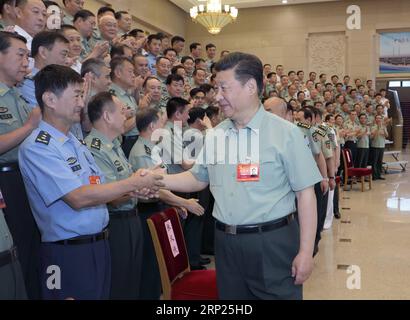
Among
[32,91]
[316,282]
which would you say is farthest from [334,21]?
[32,91]

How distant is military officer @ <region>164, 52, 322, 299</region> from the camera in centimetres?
178

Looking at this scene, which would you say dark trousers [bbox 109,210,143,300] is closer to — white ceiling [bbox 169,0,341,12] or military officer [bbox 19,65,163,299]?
military officer [bbox 19,65,163,299]

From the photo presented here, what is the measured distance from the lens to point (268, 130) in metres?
1.84

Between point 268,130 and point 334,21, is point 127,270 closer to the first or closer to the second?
point 268,130

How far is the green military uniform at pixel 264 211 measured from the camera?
1.78 metres

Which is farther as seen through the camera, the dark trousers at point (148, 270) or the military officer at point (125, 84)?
the military officer at point (125, 84)

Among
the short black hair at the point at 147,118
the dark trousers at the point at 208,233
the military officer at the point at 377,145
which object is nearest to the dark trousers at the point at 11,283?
the short black hair at the point at 147,118

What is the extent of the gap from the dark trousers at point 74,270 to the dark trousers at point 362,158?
8.96 metres

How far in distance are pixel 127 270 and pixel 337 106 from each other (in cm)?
925

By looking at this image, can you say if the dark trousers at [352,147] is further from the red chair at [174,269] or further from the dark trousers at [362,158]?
the red chair at [174,269]

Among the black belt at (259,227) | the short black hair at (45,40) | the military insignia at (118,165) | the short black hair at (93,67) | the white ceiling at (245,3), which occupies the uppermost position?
the white ceiling at (245,3)

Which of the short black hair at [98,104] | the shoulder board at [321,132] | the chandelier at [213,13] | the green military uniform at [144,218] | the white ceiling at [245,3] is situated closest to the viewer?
the short black hair at [98,104]

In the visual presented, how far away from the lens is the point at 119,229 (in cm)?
242

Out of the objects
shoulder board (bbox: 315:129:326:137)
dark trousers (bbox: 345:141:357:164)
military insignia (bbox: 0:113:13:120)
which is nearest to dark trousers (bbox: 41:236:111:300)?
military insignia (bbox: 0:113:13:120)
